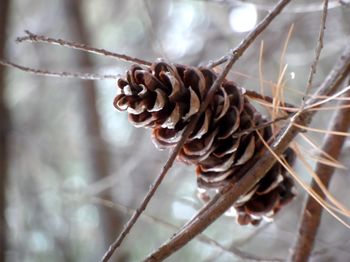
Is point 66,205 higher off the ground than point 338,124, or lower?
higher

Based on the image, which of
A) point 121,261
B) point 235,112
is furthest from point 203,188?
point 121,261

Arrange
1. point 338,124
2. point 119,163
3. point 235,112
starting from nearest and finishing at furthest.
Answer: point 235,112, point 338,124, point 119,163

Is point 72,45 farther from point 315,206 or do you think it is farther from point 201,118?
point 315,206

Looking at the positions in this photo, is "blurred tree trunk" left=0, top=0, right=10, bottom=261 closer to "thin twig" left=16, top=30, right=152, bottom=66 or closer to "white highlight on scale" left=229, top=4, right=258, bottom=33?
"white highlight on scale" left=229, top=4, right=258, bottom=33

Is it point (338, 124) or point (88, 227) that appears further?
point (88, 227)

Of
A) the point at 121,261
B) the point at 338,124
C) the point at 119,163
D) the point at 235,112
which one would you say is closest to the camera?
the point at 235,112

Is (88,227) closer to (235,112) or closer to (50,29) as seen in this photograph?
(50,29)

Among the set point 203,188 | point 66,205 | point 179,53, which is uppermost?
point 179,53
